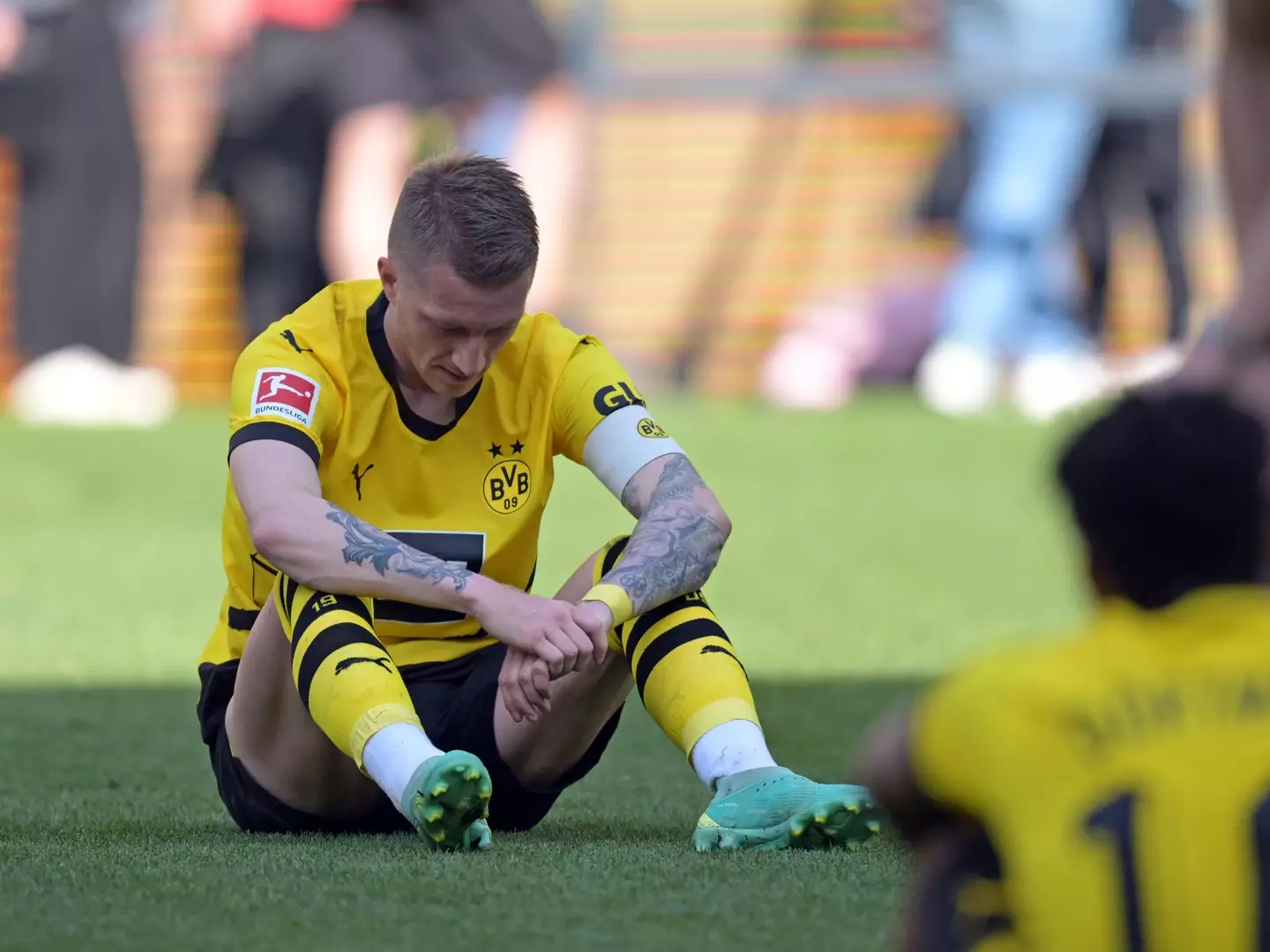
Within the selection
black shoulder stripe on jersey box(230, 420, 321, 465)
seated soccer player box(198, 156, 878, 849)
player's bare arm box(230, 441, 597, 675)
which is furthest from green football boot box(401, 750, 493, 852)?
black shoulder stripe on jersey box(230, 420, 321, 465)

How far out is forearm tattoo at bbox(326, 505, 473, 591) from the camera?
3066 mm

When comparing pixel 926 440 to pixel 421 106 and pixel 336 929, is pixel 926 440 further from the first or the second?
pixel 336 929

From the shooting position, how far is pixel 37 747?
165 inches

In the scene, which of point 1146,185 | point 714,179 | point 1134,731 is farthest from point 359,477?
point 714,179

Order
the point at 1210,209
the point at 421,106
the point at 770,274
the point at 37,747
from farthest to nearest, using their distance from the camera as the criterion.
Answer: the point at 770,274 → the point at 1210,209 → the point at 421,106 → the point at 37,747

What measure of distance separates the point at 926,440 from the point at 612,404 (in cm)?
600

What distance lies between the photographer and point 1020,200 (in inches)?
443

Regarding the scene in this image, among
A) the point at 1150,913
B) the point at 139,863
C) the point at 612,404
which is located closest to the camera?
the point at 1150,913

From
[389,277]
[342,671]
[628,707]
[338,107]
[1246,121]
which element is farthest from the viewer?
[338,107]

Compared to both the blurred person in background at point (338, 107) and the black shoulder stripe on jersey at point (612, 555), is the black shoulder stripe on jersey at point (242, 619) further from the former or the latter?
the blurred person in background at point (338, 107)

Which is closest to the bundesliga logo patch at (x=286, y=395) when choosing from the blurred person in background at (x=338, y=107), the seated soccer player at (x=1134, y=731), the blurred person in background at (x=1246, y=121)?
the blurred person in background at (x=1246, y=121)

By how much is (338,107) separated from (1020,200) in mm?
3534

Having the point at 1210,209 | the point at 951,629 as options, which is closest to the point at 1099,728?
the point at 951,629

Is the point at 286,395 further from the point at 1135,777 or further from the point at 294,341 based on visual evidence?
the point at 1135,777
